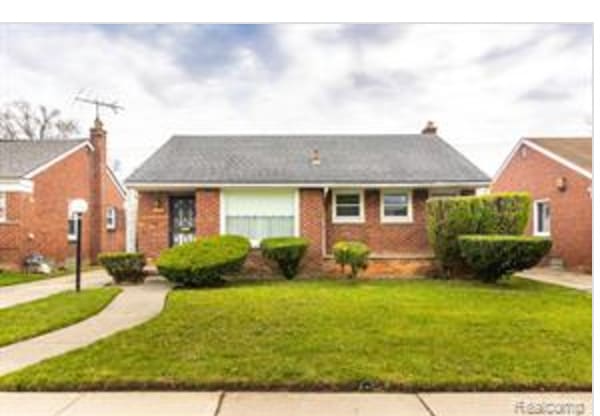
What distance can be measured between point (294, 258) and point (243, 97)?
4890mm

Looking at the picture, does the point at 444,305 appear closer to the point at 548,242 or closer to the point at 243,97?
Answer: the point at 548,242

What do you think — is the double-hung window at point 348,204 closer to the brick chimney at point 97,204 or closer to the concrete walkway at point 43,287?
the concrete walkway at point 43,287

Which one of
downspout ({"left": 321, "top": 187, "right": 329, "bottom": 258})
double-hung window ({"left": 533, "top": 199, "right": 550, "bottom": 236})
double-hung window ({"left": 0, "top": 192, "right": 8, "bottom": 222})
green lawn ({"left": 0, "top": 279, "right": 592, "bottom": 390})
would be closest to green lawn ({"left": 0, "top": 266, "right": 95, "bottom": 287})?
double-hung window ({"left": 0, "top": 192, "right": 8, "bottom": 222})

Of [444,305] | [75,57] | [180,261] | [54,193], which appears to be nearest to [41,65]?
[75,57]

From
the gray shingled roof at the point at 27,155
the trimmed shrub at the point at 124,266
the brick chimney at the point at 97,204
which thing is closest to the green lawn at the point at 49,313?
the trimmed shrub at the point at 124,266

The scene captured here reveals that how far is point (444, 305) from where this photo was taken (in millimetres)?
5352

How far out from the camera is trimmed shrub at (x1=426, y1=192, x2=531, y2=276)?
25.8ft

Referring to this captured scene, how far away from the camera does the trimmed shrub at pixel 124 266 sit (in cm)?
738

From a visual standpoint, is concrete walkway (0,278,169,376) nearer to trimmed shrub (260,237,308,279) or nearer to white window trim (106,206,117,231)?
trimmed shrub (260,237,308,279)

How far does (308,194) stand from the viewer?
8391mm

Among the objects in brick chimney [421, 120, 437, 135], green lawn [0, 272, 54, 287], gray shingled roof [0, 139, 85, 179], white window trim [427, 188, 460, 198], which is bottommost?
green lawn [0, 272, 54, 287]

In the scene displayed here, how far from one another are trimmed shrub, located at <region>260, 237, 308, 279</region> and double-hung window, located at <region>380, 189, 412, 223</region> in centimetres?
191

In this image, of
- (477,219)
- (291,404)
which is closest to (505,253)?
(477,219)

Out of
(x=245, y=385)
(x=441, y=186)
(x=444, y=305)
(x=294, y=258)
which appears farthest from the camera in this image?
(x=441, y=186)
